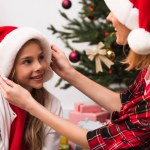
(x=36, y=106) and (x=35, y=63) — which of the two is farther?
(x=35, y=63)

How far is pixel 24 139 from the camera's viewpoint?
125 cm

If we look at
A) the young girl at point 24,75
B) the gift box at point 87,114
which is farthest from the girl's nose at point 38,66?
the gift box at point 87,114

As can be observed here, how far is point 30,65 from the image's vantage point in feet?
3.89

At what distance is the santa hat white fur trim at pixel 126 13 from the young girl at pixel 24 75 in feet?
1.01

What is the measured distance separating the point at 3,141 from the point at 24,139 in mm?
94

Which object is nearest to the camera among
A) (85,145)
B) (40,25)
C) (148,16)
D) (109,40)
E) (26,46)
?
(148,16)

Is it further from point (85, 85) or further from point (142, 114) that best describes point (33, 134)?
point (142, 114)

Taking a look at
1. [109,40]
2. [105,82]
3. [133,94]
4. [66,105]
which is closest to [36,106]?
[133,94]

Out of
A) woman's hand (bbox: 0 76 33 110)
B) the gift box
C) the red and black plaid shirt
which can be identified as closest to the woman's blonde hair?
the red and black plaid shirt

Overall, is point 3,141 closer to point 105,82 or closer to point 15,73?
point 15,73

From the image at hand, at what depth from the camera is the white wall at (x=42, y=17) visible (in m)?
2.62

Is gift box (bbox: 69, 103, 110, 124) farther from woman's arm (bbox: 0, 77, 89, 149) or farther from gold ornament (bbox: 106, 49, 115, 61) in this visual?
woman's arm (bbox: 0, 77, 89, 149)

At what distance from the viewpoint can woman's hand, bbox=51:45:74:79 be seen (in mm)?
1287

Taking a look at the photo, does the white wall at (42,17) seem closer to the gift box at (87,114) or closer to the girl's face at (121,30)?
the gift box at (87,114)
